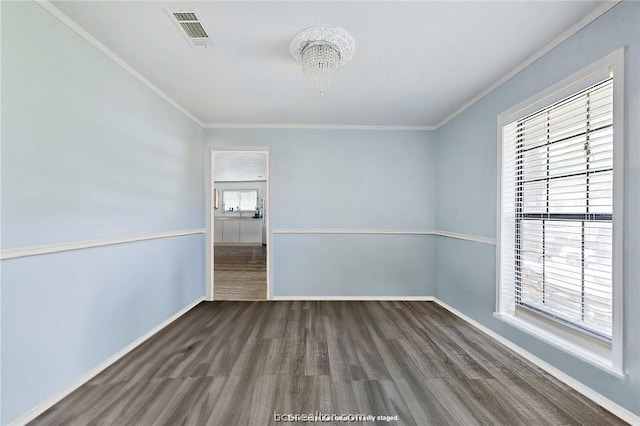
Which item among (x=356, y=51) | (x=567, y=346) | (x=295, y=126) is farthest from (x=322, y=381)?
(x=295, y=126)

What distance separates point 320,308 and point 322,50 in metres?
2.69

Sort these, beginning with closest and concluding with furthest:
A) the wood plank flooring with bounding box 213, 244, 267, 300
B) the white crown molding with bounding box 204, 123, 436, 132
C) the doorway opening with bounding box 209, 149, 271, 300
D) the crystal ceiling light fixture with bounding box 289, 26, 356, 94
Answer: the crystal ceiling light fixture with bounding box 289, 26, 356, 94
the white crown molding with bounding box 204, 123, 436, 132
the wood plank flooring with bounding box 213, 244, 267, 300
the doorway opening with bounding box 209, 149, 271, 300

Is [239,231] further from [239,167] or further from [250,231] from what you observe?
[239,167]

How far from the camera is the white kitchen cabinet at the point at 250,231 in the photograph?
8883 millimetres

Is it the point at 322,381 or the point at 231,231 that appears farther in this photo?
the point at 231,231

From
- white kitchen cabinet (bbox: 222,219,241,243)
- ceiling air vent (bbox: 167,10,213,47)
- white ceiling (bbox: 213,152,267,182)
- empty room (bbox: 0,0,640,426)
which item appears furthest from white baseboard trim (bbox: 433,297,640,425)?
white kitchen cabinet (bbox: 222,219,241,243)

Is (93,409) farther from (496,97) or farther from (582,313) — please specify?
(496,97)

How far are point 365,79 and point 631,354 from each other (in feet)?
8.02

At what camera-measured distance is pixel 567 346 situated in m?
1.78

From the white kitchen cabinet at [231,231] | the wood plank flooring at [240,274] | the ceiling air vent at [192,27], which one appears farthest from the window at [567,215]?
the white kitchen cabinet at [231,231]

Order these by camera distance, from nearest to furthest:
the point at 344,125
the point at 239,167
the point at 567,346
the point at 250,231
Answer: the point at 567,346 → the point at 344,125 → the point at 239,167 → the point at 250,231

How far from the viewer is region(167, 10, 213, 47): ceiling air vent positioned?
1603mm

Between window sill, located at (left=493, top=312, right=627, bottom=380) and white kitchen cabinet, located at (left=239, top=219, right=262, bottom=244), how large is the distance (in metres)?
7.43

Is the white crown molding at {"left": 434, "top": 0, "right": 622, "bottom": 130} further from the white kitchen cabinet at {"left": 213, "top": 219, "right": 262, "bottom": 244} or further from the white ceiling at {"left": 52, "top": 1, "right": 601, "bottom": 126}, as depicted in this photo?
the white kitchen cabinet at {"left": 213, "top": 219, "right": 262, "bottom": 244}
